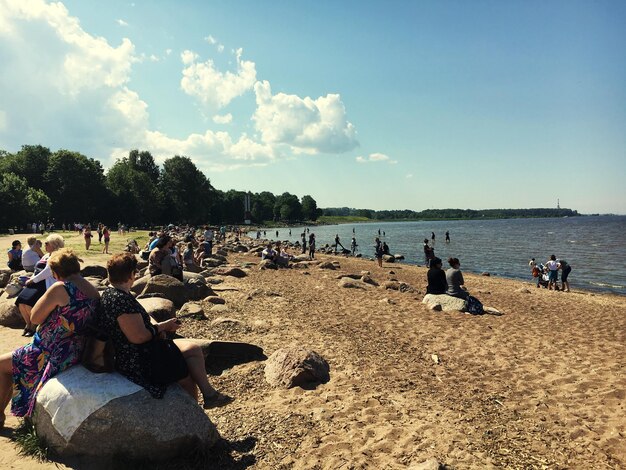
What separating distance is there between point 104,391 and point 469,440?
15.0ft

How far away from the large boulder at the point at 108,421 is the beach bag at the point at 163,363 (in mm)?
211

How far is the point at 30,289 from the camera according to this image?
8023 mm

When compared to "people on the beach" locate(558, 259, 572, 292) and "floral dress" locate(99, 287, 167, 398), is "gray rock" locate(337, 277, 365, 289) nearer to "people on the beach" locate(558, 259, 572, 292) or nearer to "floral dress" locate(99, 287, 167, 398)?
"people on the beach" locate(558, 259, 572, 292)

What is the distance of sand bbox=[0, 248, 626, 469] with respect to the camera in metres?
4.98

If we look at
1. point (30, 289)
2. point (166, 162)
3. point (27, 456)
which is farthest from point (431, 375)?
point (166, 162)

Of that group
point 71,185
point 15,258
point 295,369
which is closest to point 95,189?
point 71,185

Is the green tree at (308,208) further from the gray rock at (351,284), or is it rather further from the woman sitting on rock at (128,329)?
the woman sitting on rock at (128,329)

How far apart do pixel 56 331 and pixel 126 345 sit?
0.84m

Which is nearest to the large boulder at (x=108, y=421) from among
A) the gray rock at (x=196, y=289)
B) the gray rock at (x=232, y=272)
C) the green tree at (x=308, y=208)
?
the gray rock at (x=196, y=289)

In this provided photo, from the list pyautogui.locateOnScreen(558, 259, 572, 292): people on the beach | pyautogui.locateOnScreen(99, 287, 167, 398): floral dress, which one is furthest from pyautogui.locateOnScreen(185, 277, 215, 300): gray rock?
pyautogui.locateOnScreen(558, 259, 572, 292): people on the beach

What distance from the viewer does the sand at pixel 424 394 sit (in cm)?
498

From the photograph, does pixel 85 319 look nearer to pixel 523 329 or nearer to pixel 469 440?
pixel 469 440

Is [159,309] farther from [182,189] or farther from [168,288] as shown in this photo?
[182,189]

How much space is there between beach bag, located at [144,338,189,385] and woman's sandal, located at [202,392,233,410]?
0.97 meters
